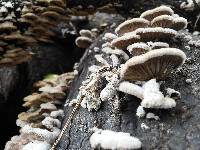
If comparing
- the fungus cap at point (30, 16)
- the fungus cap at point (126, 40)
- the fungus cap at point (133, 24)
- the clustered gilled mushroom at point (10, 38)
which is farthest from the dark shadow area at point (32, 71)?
the fungus cap at point (126, 40)

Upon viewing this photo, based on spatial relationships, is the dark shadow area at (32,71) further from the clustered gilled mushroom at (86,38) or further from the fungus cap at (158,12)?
the fungus cap at (158,12)

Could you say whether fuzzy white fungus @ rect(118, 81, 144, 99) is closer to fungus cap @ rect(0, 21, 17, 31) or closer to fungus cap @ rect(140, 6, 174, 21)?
fungus cap @ rect(140, 6, 174, 21)

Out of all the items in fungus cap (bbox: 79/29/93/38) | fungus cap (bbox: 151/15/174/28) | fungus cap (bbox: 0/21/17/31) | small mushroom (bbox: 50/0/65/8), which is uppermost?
fungus cap (bbox: 151/15/174/28)

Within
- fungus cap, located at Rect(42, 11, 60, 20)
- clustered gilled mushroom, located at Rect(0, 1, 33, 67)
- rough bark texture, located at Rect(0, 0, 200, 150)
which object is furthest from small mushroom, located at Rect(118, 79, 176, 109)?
clustered gilled mushroom, located at Rect(0, 1, 33, 67)

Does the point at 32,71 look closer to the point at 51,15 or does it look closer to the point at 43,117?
the point at 51,15

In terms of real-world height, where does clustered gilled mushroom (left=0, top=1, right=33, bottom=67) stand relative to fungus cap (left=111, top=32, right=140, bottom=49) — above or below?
below

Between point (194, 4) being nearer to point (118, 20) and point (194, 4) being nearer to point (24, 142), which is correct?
point (118, 20)

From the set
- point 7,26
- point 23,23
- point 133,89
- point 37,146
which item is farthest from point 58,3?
point 133,89
